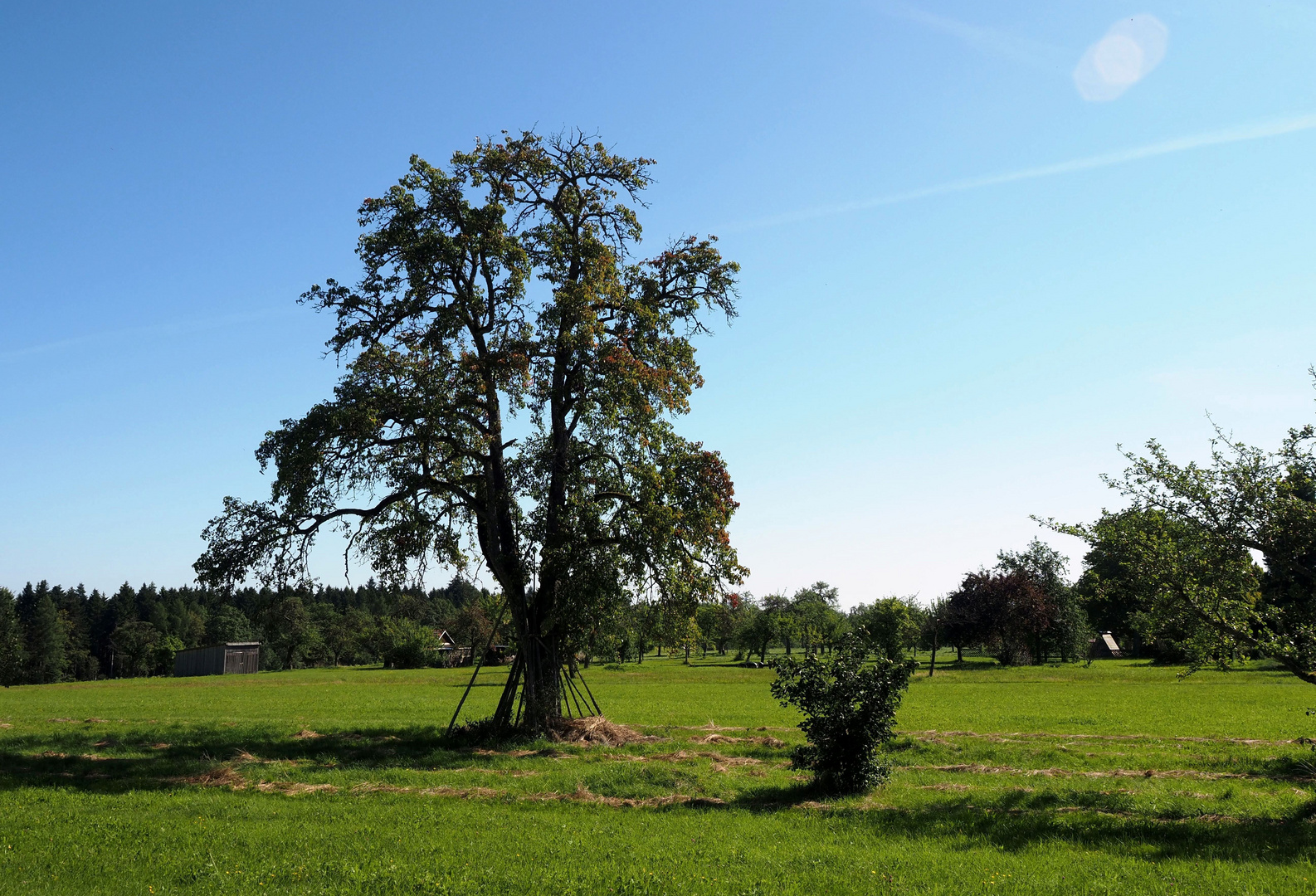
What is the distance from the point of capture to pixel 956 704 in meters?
38.7

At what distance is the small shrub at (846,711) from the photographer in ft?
54.8

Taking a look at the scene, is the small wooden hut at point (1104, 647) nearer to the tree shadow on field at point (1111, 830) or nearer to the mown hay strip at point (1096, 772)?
the mown hay strip at point (1096, 772)

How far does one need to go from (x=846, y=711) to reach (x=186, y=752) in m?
19.2

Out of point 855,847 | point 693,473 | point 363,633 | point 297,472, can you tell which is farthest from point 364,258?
point 363,633

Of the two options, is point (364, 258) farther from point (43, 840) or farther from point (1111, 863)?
point (1111, 863)

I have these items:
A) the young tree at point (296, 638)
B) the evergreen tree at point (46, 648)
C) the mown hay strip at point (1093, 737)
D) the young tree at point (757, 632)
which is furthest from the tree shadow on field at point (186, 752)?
the evergreen tree at point (46, 648)

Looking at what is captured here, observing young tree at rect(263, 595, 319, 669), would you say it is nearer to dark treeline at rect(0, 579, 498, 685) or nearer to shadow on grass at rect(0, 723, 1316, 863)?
dark treeline at rect(0, 579, 498, 685)

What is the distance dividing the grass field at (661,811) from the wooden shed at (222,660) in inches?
2913

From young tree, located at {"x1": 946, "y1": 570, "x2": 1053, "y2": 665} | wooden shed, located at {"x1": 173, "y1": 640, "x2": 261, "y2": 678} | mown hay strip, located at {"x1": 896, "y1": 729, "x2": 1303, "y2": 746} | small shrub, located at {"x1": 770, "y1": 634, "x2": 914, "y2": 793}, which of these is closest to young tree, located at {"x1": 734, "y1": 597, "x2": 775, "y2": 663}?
young tree, located at {"x1": 946, "y1": 570, "x2": 1053, "y2": 665}

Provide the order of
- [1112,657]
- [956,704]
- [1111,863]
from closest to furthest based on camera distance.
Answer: [1111,863], [956,704], [1112,657]

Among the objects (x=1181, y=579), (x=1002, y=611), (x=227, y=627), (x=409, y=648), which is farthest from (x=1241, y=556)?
(x=227, y=627)

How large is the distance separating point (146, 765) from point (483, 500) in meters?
11.9

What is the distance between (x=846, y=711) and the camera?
16672 millimetres

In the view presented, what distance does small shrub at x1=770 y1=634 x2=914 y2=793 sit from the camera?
1670 centimetres
